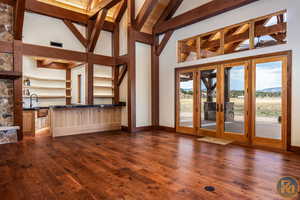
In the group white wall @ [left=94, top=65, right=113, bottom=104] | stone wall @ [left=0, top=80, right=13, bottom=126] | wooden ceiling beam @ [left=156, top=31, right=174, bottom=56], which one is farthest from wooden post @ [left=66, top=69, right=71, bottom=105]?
wooden ceiling beam @ [left=156, top=31, right=174, bottom=56]

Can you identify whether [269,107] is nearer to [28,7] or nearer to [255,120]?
[255,120]

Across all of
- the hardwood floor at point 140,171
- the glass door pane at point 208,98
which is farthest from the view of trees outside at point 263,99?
the hardwood floor at point 140,171

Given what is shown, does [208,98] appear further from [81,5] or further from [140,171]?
[81,5]

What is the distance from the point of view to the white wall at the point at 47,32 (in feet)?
19.7

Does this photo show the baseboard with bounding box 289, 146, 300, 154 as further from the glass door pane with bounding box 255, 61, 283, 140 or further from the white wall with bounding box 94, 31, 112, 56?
the white wall with bounding box 94, 31, 112, 56

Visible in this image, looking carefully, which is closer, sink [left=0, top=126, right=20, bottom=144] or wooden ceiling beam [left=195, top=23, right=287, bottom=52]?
wooden ceiling beam [left=195, top=23, right=287, bottom=52]

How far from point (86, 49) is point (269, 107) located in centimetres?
642

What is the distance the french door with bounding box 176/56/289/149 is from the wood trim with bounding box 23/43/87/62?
3719 millimetres

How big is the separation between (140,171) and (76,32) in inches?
237

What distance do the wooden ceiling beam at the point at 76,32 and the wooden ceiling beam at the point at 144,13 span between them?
2.18m

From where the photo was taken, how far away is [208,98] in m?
5.72

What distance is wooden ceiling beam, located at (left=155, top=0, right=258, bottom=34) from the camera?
16.2 feet

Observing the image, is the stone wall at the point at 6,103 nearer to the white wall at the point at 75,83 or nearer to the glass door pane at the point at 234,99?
the white wall at the point at 75,83

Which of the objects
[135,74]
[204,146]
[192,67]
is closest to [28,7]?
[135,74]
